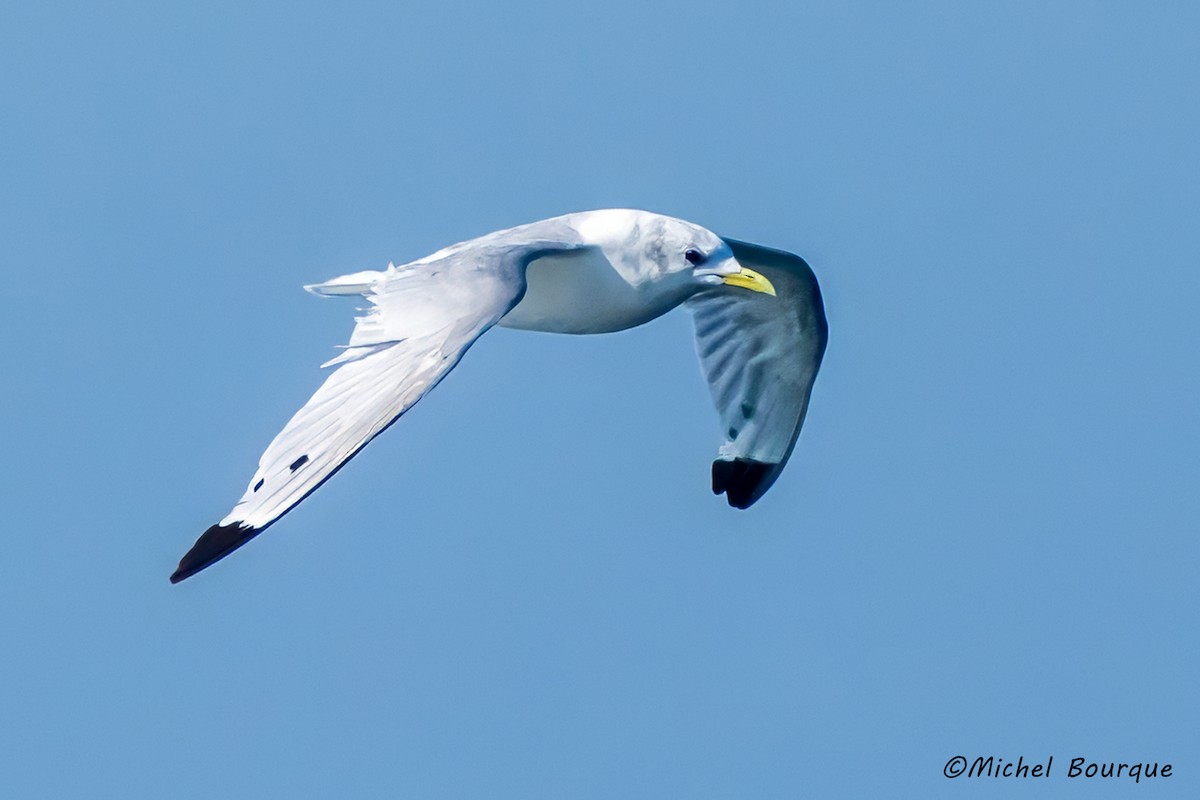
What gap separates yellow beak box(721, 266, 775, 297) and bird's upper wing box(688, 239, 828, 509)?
1459 mm

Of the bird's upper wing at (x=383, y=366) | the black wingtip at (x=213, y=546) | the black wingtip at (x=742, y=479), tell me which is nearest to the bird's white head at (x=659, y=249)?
the bird's upper wing at (x=383, y=366)

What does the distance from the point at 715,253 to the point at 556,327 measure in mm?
842

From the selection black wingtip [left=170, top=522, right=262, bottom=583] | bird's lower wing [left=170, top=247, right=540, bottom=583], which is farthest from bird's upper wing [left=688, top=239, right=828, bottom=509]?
black wingtip [left=170, top=522, right=262, bottom=583]

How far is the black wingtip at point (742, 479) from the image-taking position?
1144 centimetres

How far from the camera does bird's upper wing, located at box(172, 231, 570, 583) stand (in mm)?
7328

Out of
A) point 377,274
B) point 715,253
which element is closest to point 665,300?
point 715,253

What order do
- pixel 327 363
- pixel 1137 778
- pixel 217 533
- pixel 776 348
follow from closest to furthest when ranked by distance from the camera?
pixel 217 533 < pixel 327 363 < pixel 1137 778 < pixel 776 348

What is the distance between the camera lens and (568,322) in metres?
9.60

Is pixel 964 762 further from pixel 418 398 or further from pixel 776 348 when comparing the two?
pixel 418 398

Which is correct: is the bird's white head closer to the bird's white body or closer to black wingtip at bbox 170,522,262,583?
the bird's white body

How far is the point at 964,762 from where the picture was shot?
9.95m

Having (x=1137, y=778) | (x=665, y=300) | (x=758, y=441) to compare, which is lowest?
(x=1137, y=778)

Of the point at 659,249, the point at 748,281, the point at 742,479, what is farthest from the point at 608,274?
the point at 742,479

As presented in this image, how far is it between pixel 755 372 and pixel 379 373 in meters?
3.83
